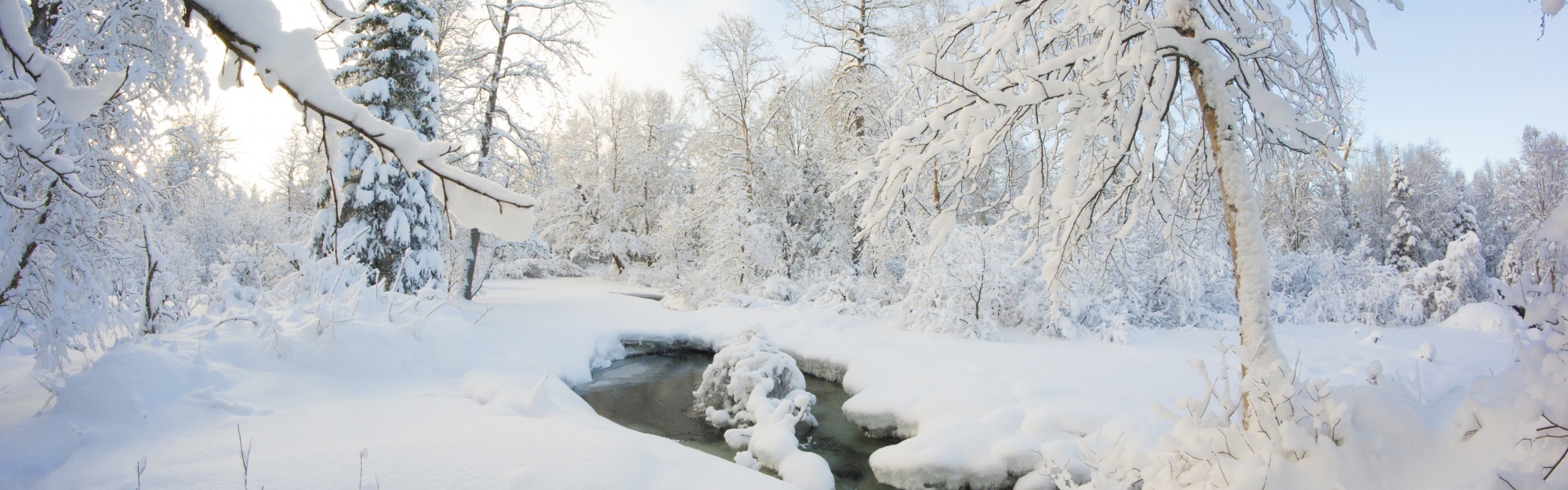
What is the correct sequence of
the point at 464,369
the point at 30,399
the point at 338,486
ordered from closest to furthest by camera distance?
the point at 338,486
the point at 30,399
the point at 464,369

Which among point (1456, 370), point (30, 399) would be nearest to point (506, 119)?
point (30, 399)

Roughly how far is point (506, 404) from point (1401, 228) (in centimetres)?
3306

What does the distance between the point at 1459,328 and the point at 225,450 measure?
1677cm

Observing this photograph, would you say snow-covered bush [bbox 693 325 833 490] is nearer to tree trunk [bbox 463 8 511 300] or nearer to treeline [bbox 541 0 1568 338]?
treeline [bbox 541 0 1568 338]

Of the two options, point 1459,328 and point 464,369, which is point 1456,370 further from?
point 464,369

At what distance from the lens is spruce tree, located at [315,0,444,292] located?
1085 cm

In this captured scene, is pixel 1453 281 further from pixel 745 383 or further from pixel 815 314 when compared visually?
pixel 745 383

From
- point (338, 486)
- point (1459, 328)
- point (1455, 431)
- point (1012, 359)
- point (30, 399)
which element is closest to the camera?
point (1455, 431)

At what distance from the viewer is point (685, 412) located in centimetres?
759

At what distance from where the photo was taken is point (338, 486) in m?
2.90

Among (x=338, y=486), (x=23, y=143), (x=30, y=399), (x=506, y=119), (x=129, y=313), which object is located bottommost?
(x=338, y=486)

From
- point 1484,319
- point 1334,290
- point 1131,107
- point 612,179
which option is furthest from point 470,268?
point 1484,319

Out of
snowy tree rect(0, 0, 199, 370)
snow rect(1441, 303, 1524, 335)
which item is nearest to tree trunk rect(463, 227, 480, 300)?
snowy tree rect(0, 0, 199, 370)

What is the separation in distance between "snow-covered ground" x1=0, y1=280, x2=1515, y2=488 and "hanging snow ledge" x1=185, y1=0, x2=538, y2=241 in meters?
2.20
